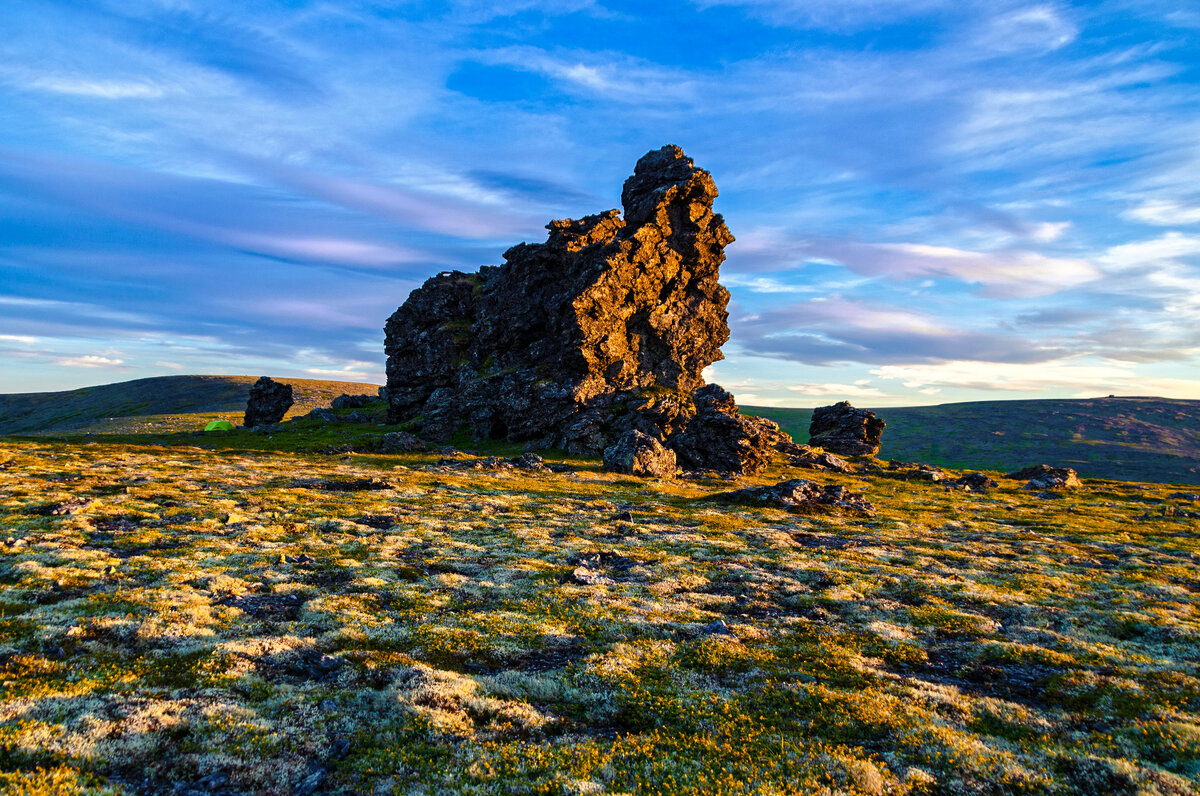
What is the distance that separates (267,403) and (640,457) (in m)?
91.7

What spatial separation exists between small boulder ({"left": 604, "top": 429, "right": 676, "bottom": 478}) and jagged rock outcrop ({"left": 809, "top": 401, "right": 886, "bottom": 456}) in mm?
54030

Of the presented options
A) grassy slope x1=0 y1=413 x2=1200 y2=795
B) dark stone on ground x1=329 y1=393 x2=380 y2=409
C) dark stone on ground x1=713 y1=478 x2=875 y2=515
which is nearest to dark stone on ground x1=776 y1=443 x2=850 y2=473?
dark stone on ground x1=713 y1=478 x2=875 y2=515

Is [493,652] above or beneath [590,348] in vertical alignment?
beneath

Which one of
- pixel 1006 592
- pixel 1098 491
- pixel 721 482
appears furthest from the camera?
pixel 1098 491

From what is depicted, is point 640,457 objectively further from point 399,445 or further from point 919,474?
point 919,474

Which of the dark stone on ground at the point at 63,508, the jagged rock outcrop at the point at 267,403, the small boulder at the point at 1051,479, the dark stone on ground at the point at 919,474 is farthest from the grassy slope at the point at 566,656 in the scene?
the jagged rock outcrop at the point at 267,403

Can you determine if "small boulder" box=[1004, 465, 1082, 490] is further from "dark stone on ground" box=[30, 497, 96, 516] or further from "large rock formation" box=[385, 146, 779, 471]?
"dark stone on ground" box=[30, 497, 96, 516]

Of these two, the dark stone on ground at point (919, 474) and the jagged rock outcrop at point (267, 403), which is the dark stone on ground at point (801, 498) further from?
the jagged rock outcrop at point (267, 403)

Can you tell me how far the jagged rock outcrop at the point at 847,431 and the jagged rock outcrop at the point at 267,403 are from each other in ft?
387

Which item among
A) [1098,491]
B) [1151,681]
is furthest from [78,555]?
[1098,491]

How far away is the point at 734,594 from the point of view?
93.4ft

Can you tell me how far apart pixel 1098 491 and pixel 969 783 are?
310 feet

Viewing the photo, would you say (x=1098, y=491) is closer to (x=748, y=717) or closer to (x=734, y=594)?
(x=734, y=594)

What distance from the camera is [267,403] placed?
402ft
